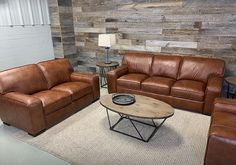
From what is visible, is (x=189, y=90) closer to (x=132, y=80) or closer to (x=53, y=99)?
(x=132, y=80)

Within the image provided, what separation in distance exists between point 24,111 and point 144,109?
1.55 metres

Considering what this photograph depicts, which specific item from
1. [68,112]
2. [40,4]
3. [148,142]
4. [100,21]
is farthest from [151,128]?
[40,4]

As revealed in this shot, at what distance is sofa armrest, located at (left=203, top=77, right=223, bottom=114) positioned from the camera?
2821mm

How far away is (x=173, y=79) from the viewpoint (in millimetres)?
3570

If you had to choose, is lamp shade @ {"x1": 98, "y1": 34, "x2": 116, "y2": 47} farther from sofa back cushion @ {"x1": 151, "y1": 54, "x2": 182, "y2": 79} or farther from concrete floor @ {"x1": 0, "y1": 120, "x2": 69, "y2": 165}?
concrete floor @ {"x1": 0, "y1": 120, "x2": 69, "y2": 165}

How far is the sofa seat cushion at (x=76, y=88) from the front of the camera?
3088 millimetres

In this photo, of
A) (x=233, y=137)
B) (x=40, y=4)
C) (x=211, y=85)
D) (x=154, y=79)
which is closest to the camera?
(x=233, y=137)

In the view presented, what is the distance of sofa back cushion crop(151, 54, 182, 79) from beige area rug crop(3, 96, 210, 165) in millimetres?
954

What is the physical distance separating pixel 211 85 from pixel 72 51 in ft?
11.9

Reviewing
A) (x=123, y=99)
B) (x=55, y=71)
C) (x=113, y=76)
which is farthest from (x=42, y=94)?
(x=113, y=76)

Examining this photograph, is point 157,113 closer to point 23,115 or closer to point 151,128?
point 151,128

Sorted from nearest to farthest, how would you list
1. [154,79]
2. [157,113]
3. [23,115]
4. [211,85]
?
[157,113]
[23,115]
[211,85]
[154,79]

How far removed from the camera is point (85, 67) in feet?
17.6

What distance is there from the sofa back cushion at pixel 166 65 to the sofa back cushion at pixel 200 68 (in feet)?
0.36
